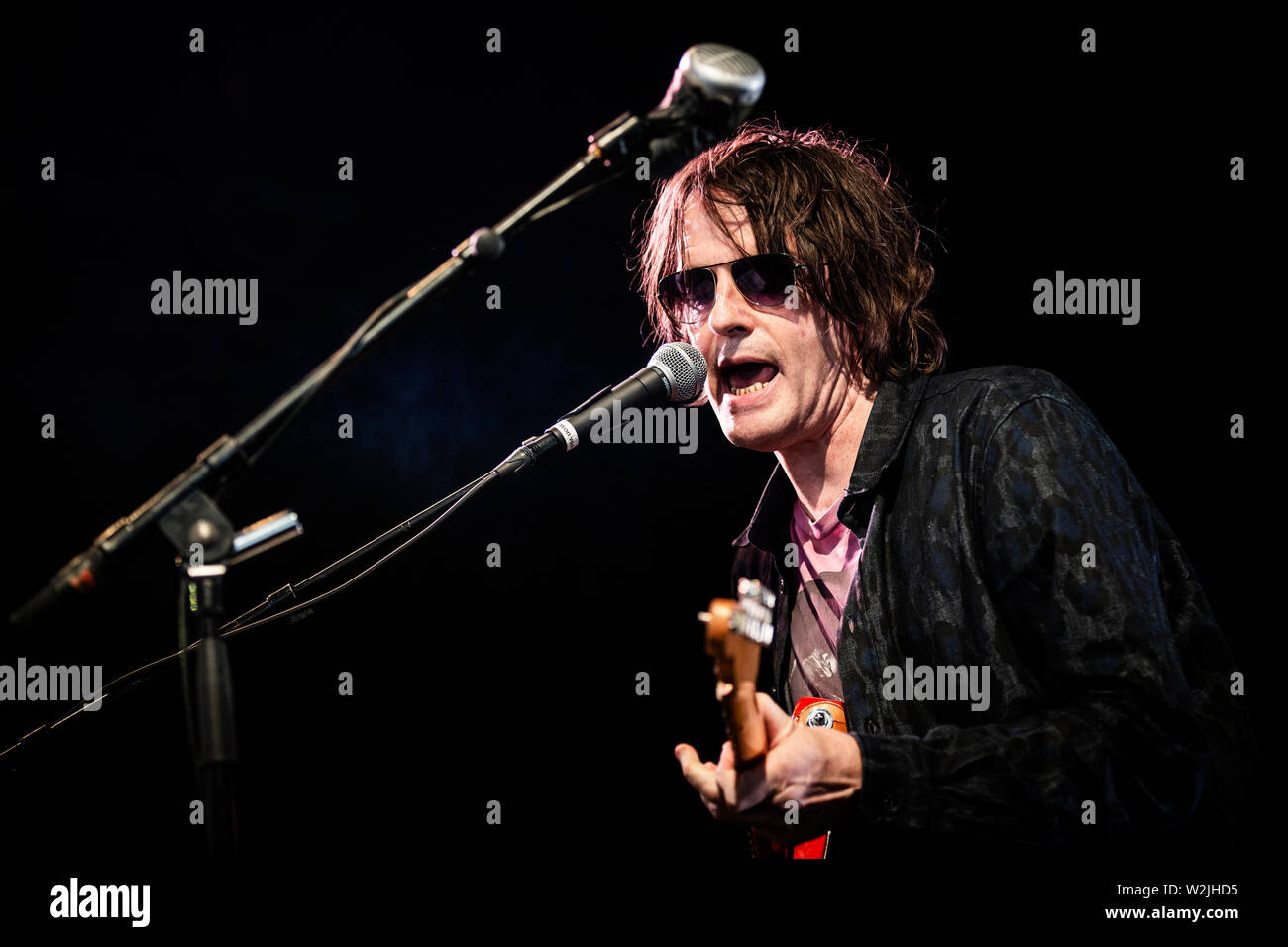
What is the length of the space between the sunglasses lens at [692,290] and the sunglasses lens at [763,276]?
3.3 inches

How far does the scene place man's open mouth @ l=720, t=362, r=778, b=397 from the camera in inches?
103

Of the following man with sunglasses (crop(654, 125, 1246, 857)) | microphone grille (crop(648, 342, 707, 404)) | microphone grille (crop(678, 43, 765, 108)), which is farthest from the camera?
microphone grille (crop(648, 342, 707, 404))

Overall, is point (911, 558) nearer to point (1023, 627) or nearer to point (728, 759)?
point (1023, 627)

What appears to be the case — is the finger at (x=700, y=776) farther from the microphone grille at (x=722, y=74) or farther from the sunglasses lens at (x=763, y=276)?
the sunglasses lens at (x=763, y=276)

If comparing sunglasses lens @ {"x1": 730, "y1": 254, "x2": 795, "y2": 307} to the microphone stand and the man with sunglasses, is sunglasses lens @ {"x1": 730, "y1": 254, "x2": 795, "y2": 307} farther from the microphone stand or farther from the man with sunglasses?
the microphone stand

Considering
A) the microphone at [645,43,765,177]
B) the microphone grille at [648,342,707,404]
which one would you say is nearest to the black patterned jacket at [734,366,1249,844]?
the microphone grille at [648,342,707,404]

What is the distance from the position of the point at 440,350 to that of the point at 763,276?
1520 mm

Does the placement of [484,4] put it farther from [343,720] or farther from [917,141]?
[343,720]

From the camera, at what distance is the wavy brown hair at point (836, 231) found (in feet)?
8.91

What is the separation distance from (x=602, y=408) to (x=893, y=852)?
117 cm

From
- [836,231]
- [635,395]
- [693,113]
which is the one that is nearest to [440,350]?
[836,231]

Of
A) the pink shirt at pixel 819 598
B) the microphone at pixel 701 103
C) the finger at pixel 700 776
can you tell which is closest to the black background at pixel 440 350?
the pink shirt at pixel 819 598

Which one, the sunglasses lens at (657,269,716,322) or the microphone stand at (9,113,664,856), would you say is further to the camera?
the sunglasses lens at (657,269,716,322)

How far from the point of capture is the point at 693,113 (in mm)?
1638
